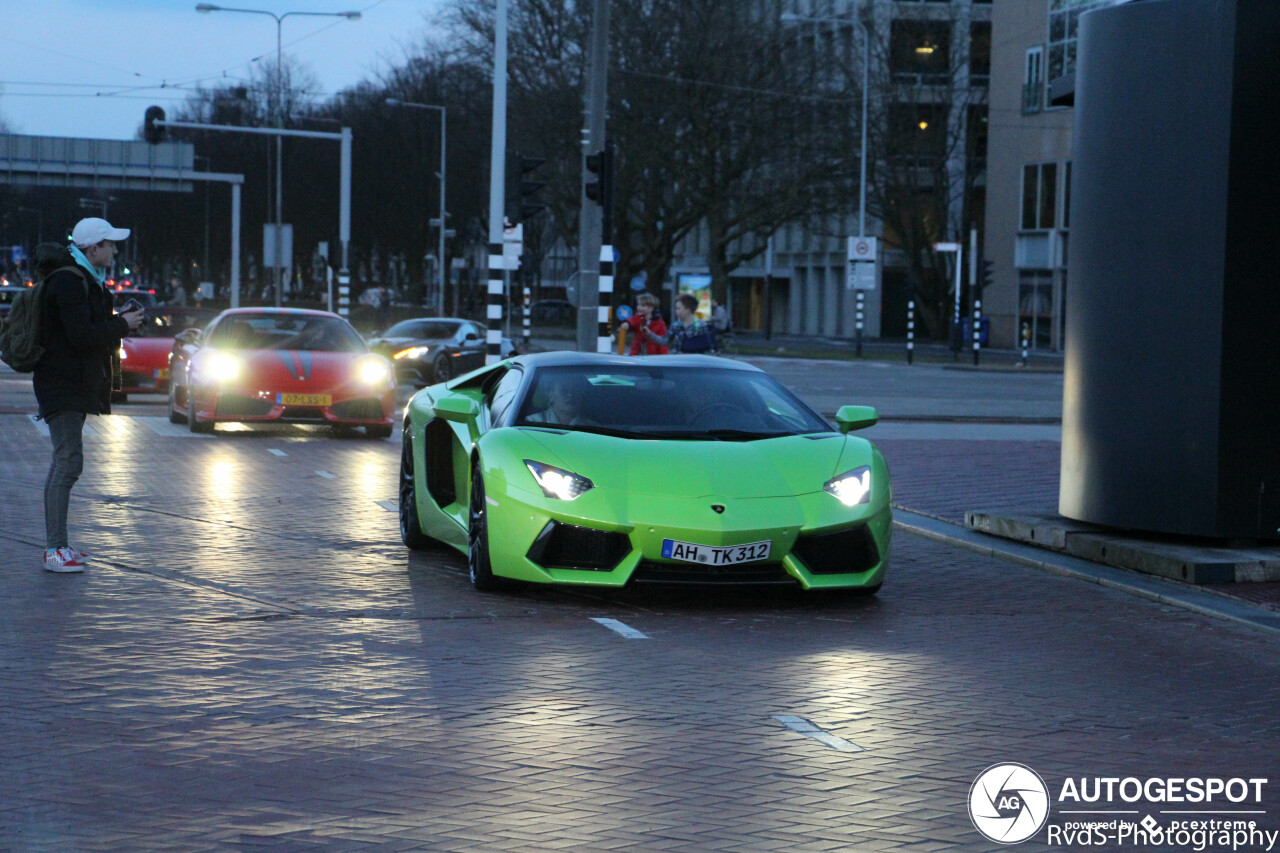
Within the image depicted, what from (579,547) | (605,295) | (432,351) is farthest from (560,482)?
(432,351)

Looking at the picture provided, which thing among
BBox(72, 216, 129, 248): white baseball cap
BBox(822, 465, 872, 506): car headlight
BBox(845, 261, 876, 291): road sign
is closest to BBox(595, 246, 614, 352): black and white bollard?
BBox(72, 216, 129, 248): white baseball cap

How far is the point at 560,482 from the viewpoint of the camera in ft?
29.0

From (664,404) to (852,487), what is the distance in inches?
47.5

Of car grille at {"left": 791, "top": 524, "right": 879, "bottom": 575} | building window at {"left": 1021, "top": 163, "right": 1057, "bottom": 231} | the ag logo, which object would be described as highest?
building window at {"left": 1021, "top": 163, "right": 1057, "bottom": 231}

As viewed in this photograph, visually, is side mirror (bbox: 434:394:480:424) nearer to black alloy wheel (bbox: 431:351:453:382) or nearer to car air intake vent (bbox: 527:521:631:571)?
car air intake vent (bbox: 527:521:631:571)

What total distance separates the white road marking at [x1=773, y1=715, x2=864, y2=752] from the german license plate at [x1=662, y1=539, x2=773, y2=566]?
220 cm

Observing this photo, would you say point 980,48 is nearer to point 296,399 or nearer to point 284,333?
point 284,333

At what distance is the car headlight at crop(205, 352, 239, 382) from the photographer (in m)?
19.3

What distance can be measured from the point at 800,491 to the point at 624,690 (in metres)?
2.26

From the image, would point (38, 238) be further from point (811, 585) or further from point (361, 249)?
point (811, 585)

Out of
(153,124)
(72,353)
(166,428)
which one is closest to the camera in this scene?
(72,353)

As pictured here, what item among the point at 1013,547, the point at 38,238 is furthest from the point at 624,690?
the point at 38,238

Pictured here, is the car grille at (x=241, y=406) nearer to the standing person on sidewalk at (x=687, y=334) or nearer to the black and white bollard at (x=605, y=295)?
the standing person on sidewalk at (x=687, y=334)

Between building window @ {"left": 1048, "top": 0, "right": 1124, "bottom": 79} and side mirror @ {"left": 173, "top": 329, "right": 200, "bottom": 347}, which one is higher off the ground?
building window @ {"left": 1048, "top": 0, "right": 1124, "bottom": 79}
